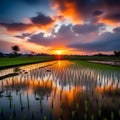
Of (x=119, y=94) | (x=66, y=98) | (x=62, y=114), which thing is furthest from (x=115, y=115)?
A: (x=119, y=94)

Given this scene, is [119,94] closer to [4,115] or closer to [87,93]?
[87,93]

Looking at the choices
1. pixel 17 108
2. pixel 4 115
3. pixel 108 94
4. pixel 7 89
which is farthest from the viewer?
pixel 7 89

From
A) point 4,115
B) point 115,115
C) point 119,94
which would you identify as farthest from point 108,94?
point 4,115

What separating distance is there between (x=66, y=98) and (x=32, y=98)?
2.03 m

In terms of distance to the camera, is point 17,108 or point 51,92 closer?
point 17,108

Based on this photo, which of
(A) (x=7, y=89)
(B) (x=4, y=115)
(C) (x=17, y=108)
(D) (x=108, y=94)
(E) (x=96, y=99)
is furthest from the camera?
(A) (x=7, y=89)

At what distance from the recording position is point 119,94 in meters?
→ 13.0

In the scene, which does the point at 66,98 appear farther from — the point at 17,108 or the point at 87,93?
the point at 17,108

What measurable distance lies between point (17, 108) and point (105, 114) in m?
4.27

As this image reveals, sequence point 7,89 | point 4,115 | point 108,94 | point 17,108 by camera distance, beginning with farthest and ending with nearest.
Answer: point 7,89
point 108,94
point 17,108
point 4,115

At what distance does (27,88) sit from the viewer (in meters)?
14.8

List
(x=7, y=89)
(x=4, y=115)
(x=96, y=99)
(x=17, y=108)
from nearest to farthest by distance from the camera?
1. (x=4, y=115)
2. (x=17, y=108)
3. (x=96, y=99)
4. (x=7, y=89)

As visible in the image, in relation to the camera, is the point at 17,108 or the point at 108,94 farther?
the point at 108,94

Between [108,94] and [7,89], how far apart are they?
7106 millimetres
